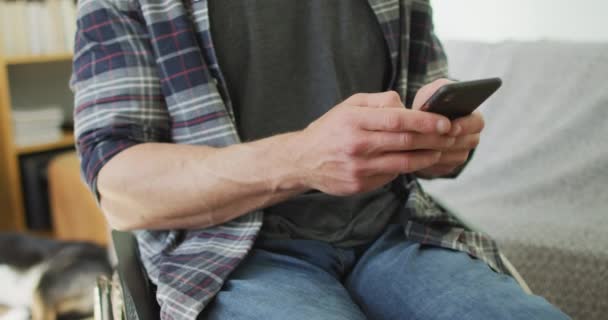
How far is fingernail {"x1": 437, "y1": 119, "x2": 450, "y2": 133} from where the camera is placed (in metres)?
0.64

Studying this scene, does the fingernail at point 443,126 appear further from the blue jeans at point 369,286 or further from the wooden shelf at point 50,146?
the wooden shelf at point 50,146

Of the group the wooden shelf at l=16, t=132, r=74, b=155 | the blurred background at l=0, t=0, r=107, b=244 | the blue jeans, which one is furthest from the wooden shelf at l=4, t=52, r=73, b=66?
the blue jeans

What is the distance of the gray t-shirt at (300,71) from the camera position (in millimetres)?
793

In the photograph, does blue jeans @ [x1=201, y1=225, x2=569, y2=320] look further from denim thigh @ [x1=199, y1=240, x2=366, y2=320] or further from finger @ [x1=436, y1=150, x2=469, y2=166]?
finger @ [x1=436, y1=150, x2=469, y2=166]

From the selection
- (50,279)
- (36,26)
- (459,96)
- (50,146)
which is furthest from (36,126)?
(459,96)

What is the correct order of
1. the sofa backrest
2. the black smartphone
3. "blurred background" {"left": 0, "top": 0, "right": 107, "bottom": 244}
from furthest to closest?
"blurred background" {"left": 0, "top": 0, "right": 107, "bottom": 244}
the sofa backrest
the black smartphone

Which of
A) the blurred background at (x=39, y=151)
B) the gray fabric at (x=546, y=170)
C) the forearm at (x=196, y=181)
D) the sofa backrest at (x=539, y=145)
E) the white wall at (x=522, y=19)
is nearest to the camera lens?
the forearm at (x=196, y=181)

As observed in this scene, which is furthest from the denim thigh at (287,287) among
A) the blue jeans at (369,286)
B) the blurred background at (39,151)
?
the blurred background at (39,151)

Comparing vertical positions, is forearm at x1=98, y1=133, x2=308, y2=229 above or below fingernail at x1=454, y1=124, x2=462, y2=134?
below

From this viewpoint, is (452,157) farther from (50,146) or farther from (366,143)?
(50,146)

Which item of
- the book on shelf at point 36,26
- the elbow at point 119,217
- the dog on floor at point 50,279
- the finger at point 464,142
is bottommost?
the dog on floor at point 50,279

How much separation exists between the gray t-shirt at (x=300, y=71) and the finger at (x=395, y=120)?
7.8 inches

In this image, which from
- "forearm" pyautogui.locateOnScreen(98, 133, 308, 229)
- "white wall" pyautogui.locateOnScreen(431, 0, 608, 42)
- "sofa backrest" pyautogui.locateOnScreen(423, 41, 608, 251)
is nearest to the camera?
"forearm" pyautogui.locateOnScreen(98, 133, 308, 229)

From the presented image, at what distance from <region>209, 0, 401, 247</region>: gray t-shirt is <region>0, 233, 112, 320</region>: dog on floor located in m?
1.32
